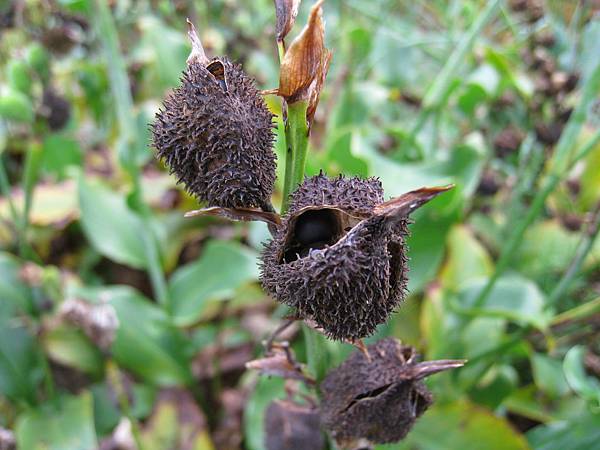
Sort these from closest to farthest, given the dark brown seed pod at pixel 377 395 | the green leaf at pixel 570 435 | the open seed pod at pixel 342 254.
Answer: the open seed pod at pixel 342 254
the dark brown seed pod at pixel 377 395
the green leaf at pixel 570 435

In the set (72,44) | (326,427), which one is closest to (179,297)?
(326,427)

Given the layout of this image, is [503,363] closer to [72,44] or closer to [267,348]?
[267,348]

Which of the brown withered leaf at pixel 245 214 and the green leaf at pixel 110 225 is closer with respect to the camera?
the brown withered leaf at pixel 245 214

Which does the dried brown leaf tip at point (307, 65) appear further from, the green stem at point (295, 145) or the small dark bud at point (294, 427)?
the small dark bud at point (294, 427)

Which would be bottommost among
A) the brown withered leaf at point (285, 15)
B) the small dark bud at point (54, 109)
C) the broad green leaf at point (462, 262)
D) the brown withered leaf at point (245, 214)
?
the brown withered leaf at point (245, 214)

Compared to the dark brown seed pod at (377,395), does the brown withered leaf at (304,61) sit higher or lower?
higher

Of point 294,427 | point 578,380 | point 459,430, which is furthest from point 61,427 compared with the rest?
point 578,380

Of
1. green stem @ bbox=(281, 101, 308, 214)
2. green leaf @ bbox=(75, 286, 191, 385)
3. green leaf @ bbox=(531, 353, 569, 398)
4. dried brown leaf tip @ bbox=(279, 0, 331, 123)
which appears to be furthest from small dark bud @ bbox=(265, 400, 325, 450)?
green leaf @ bbox=(531, 353, 569, 398)

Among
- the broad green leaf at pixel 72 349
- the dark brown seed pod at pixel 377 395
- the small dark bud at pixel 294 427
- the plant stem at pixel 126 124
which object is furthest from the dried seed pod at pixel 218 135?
the broad green leaf at pixel 72 349
